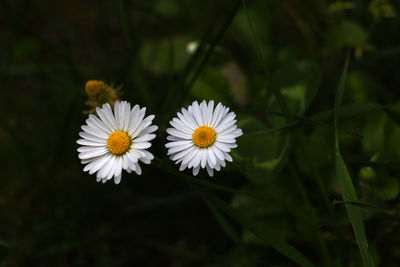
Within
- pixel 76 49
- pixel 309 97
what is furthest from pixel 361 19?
pixel 76 49

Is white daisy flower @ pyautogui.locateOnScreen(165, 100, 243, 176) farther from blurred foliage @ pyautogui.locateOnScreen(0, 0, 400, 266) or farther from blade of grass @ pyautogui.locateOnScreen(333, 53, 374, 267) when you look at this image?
blade of grass @ pyautogui.locateOnScreen(333, 53, 374, 267)

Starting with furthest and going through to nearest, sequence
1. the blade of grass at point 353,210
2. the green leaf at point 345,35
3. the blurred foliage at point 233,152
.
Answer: the green leaf at point 345,35
the blurred foliage at point 233,152
the blade of grass at point 353,210

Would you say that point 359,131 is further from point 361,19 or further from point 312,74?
point 361,19

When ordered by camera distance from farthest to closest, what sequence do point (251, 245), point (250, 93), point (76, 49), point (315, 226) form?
point (76, 49) → point (250, 93) → point (251, 245) → point (315, 226)

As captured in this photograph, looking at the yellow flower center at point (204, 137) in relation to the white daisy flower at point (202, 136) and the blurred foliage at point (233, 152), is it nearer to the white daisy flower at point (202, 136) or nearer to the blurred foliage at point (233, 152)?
the white daisy flower at point (202, 136)

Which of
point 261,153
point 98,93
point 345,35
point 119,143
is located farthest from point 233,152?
point 345,35

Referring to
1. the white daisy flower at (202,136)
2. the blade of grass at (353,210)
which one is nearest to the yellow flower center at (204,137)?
the white daisy flower at (202,136)
